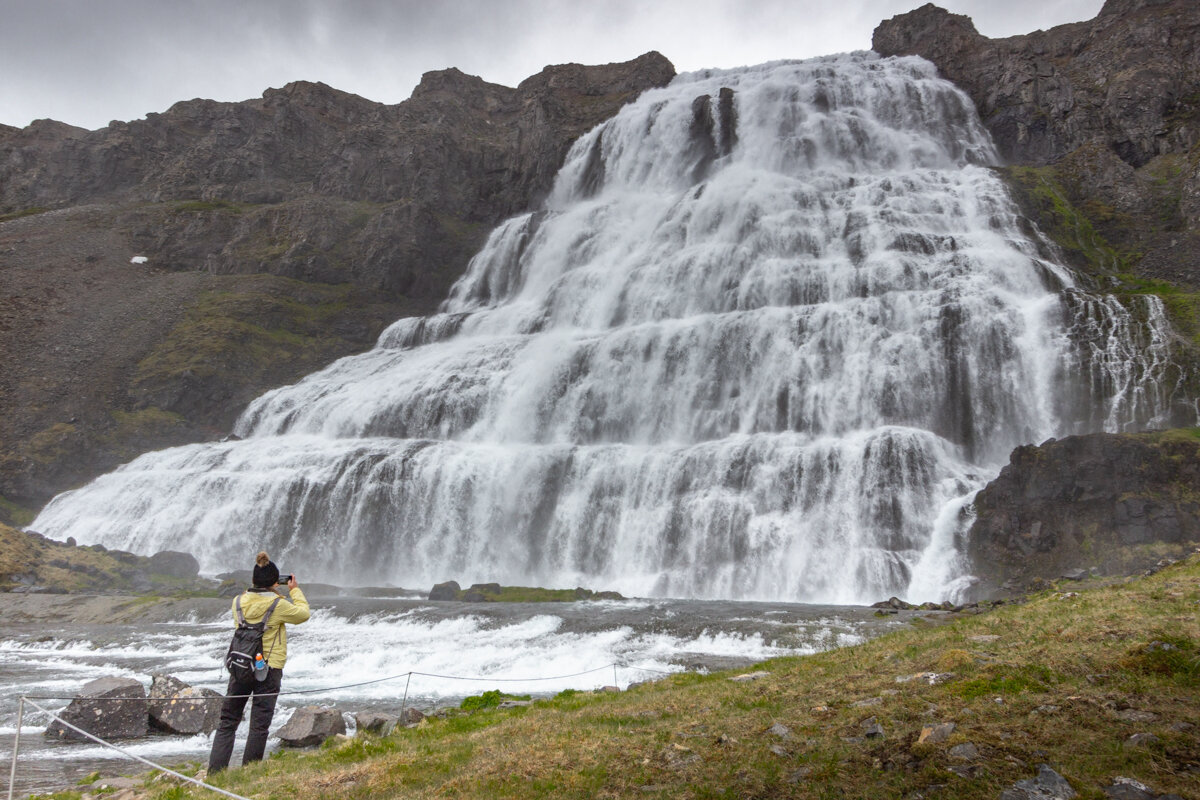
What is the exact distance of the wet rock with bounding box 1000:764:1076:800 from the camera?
16.6 feet

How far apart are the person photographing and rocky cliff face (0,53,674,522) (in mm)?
51288

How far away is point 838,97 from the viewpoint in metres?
66.7

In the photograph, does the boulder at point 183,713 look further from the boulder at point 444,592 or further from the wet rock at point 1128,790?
the boulder at point 444,592

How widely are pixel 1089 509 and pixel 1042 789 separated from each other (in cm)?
2482

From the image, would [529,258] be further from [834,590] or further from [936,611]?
[936,611]

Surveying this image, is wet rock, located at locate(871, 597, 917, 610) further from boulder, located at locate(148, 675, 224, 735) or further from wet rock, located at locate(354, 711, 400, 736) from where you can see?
boulder, located at locate(148, 675, 224, 735)

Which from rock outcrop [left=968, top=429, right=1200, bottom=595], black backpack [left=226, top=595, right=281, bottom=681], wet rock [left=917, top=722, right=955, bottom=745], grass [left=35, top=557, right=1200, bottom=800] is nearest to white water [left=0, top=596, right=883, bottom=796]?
black backpack [left=226, top=595, right=281, bottom=681]

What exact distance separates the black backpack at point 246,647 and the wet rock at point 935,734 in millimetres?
6988

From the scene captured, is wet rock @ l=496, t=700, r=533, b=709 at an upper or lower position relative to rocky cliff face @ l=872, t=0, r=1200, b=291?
lower

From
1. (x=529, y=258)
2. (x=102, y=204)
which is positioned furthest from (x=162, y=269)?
(x=529, y=258)

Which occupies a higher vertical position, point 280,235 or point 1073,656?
point 280,235

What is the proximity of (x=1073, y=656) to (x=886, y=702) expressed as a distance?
2094mm

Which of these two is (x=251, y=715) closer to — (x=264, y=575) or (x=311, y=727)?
(x=264, y=575)

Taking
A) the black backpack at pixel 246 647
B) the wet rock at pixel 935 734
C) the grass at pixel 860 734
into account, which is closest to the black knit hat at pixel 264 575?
the black backpack at pixel 246 647
